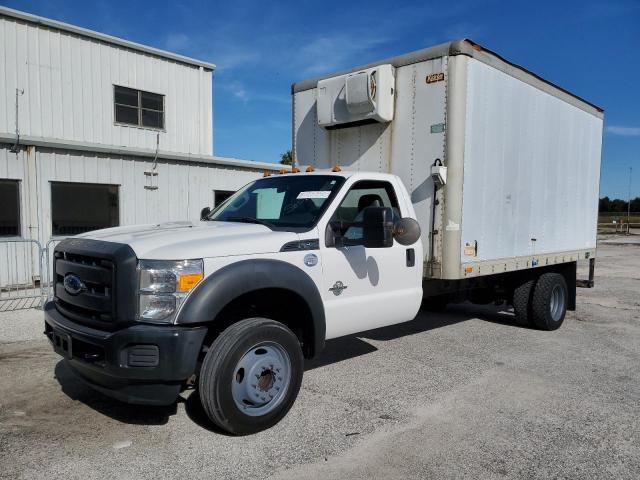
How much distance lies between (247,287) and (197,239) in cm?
51

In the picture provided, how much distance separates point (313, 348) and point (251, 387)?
69cm

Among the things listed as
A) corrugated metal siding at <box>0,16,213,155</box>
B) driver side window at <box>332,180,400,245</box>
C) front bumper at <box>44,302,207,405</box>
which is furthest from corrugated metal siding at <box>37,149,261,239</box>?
front bumper at <box>44,302,207,405</box>

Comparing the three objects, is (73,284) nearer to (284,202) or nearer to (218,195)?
(284,202)

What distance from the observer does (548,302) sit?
7.37 metres

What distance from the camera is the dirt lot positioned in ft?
11.0

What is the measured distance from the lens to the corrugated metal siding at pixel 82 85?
38.5 ft

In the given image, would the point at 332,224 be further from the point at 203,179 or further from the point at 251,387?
the point at 203,179

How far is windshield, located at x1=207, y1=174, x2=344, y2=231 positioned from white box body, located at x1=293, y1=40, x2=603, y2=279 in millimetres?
1335

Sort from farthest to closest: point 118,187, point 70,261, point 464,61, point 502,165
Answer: point 118,187 < point 502,165 < point 464,61 < point 70,261

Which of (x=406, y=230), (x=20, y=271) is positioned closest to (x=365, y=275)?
(x=406, y=230)

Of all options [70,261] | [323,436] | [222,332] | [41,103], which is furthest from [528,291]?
[41,103]

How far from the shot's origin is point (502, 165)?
6.13 metres

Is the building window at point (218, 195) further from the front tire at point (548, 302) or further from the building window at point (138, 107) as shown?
the front tire at point (548, 302)

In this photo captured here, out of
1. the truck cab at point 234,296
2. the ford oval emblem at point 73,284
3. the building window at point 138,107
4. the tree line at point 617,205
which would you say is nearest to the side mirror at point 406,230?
the truck cab at point 234,296
